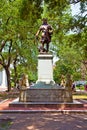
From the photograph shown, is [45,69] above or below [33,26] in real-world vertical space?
below

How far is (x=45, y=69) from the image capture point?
69.5 feet

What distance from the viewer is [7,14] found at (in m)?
31.0

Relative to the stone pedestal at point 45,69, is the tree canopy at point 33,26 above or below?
above

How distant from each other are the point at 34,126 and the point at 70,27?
12981 millimetres

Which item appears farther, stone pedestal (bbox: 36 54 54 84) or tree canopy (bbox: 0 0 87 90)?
stone pedestal (bbox: 36 54 54 84)

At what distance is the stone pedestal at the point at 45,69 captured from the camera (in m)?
21.1

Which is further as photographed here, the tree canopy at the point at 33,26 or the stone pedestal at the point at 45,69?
the stone pedestal at the point at 45,69

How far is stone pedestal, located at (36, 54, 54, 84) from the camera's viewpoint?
21.1 metres

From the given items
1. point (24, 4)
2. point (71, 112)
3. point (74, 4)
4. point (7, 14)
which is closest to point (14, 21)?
point (7, 14)

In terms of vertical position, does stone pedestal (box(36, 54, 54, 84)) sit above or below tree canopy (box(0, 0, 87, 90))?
below

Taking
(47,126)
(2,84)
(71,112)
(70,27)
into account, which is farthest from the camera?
(2,84)

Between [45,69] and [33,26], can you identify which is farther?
[33,26]

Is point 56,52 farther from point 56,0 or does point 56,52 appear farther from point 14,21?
point 56,0

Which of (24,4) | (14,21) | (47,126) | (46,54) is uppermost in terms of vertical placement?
(14,21)
